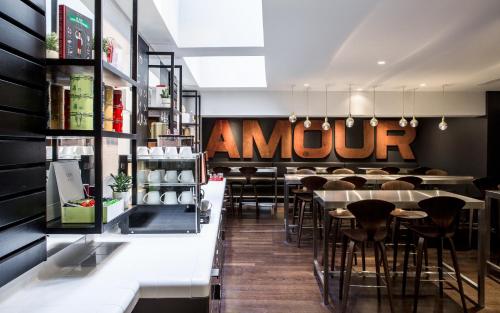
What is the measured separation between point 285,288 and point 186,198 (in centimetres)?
189

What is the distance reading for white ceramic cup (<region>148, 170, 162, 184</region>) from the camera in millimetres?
2068

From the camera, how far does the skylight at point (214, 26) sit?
4125 mm

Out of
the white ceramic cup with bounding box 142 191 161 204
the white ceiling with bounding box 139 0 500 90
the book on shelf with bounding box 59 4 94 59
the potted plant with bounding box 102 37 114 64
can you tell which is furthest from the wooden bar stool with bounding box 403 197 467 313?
the book on shelf with bounding box 59 4 94 59

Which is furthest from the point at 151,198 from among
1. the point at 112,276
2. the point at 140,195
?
the point at 112,276

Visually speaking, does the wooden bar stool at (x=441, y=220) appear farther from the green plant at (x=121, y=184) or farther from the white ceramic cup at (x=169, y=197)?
the green plant at (x=121, y=184)

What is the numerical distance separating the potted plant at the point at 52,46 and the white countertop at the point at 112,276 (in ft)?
2.90

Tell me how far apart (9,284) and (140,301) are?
473mm

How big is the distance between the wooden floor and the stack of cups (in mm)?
2214

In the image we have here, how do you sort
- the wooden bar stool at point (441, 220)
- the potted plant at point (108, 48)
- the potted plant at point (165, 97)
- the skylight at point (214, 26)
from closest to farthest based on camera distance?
1. the potted plant at point (108, 48)
2. the wooden bar stool at point (441, 220)
3. the potted plant at point (165, 97)
4. the skylight at point (214, 26)

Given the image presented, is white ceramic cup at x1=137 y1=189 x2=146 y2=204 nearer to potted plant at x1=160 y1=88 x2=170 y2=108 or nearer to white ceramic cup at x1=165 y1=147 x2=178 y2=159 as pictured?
white ceramic cup at x1=165 y1=147 x2=178 y2=159

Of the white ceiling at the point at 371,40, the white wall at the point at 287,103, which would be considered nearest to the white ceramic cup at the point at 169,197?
the white ceiling at the point at 371,40

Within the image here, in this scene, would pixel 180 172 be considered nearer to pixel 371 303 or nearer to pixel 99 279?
pixel 99 279

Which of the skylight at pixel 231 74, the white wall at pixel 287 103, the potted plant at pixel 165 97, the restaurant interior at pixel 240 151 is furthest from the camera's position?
the white wall at pixel 287 103

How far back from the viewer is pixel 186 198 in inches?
81.0
